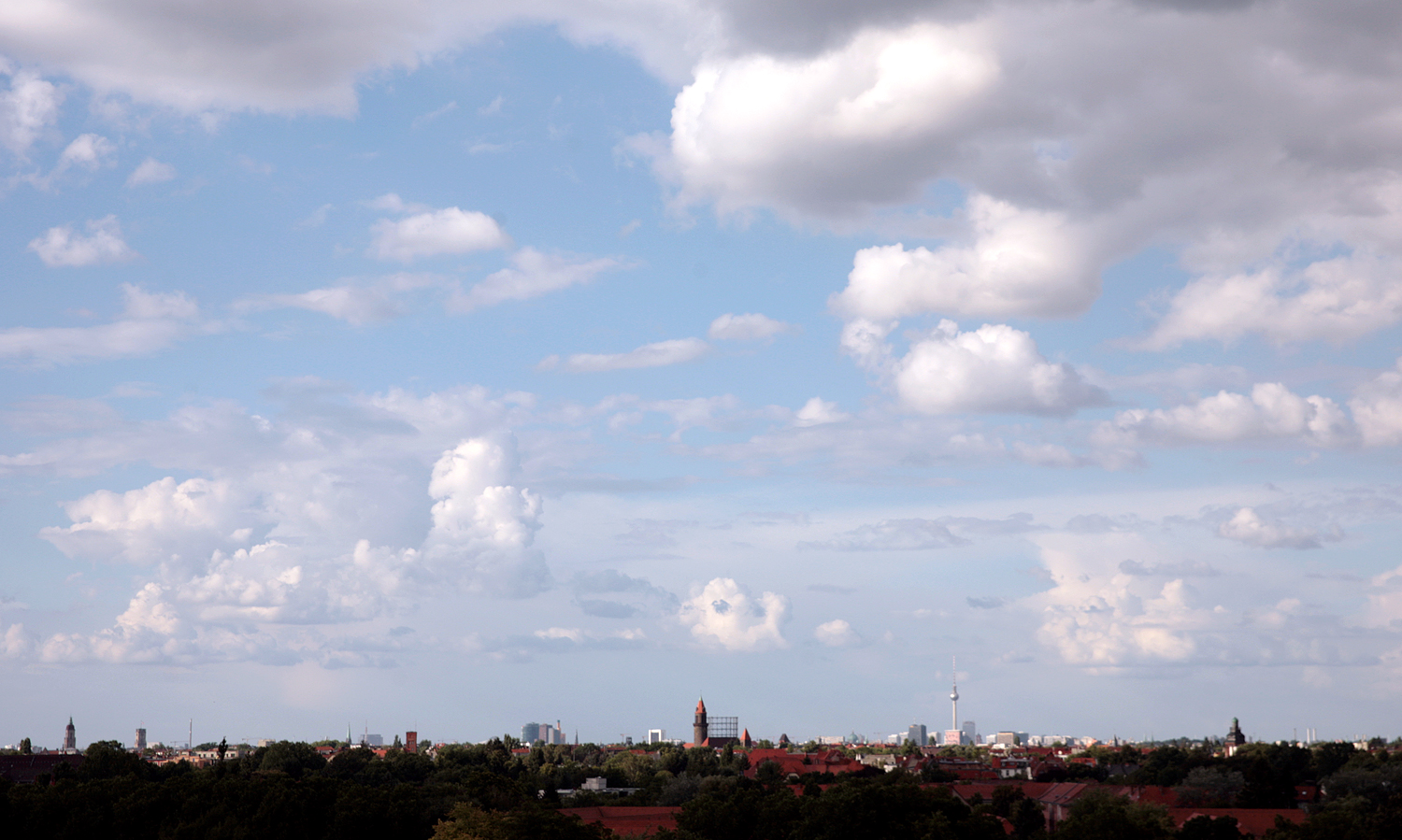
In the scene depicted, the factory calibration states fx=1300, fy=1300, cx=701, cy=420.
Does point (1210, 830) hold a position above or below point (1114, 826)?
below

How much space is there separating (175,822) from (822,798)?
38.1m

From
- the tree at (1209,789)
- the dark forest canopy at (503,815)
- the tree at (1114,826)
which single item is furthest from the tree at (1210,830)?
the tree at (1209,789)

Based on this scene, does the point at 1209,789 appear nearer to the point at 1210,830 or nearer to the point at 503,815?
the point at 1210,830

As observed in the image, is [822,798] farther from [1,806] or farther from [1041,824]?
[1,806]

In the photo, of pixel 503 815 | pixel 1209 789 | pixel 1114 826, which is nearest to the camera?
pixel 503 815

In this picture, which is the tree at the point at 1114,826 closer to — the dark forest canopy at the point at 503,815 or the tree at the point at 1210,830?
the dark forest canopy at the point at 503,815

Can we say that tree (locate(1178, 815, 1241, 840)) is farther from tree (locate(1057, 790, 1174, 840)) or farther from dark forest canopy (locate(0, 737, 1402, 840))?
tree (locate(1057, 790, 1174, 840))

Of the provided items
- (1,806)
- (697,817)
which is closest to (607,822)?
(697,817)

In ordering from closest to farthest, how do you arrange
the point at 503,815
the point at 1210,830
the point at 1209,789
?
the point at 503,815 → the point at 1210,830 → the point at 1209,789

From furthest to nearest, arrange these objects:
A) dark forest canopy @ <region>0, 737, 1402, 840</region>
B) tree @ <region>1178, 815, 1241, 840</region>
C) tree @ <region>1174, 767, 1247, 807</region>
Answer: tree @ <region>1174, 767, 1247, 807</region> < tree @ <region>1178, 815, 1241, 840</region> < dark forest canopy @ <region>0, 737, 1402, 840</region>

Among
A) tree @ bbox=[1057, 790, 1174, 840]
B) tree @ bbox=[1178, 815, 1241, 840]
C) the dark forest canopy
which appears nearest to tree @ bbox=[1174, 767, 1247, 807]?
the dark forest canopy

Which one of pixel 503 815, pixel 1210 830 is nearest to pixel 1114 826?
pixel 1210 830

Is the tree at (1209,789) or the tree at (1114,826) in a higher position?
the tree at (1114,826)

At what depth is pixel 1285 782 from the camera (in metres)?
137
